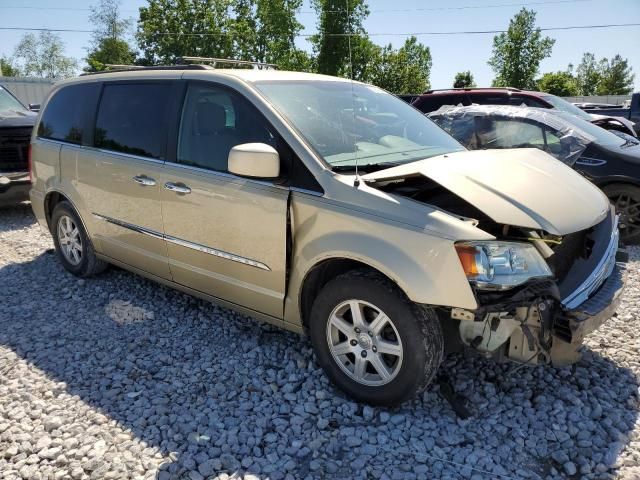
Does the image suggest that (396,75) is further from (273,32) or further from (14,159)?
(14,159)

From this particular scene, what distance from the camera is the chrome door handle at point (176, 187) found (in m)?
3.61

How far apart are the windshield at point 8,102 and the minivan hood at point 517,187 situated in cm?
780

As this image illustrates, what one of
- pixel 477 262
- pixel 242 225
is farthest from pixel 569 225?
pixel 242 225

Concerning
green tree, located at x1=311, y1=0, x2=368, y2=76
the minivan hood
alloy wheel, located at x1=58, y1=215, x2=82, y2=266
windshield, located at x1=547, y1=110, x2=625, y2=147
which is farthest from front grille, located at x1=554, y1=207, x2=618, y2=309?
green tree, located at x1=311, y1=0, x2=368, y2=76

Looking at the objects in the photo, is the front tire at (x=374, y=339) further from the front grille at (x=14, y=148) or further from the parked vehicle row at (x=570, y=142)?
the front grille at (x=14, y=148)

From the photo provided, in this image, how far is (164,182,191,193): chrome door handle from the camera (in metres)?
3.61

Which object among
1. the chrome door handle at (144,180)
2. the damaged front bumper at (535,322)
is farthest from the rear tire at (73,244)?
the damaged front bumper at (535,322)

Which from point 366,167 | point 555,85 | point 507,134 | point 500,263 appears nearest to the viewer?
point 500,263

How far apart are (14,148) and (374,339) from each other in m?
6.86

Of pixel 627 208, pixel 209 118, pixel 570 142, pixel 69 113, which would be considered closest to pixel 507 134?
pixel 570 142

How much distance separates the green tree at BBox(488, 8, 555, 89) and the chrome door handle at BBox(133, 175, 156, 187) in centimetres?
3869

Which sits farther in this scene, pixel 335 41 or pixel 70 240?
pixel 335 41

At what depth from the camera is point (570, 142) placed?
257 inches

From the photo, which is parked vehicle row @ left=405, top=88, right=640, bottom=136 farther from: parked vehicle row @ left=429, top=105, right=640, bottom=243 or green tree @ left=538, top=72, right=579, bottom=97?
green tree @ left=538, top=72, right=579, bottom=97
